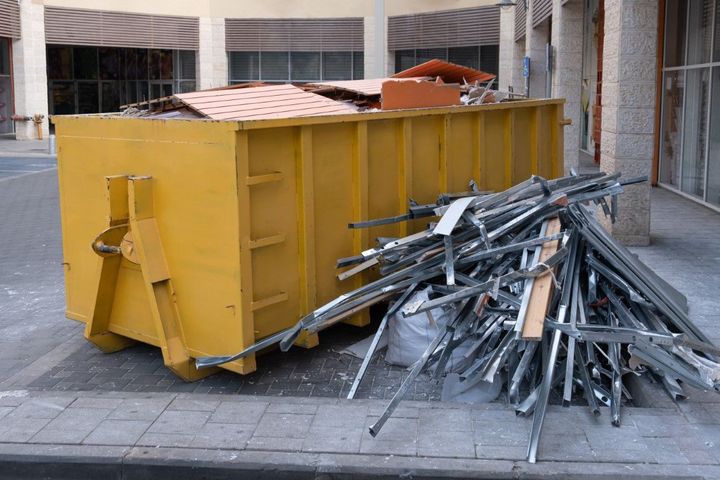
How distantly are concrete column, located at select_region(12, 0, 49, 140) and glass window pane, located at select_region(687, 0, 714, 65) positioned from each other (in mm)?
26261

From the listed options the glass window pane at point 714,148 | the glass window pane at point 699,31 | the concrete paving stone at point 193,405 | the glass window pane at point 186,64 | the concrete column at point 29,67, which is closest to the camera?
the concrete paving stone at point 193,405

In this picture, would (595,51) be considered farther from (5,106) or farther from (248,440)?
(5,106)

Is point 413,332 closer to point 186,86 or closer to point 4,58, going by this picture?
point 4,58

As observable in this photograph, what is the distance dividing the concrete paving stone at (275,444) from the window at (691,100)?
400 inches

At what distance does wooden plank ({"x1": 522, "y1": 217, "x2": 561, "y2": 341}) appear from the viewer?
16.8ft

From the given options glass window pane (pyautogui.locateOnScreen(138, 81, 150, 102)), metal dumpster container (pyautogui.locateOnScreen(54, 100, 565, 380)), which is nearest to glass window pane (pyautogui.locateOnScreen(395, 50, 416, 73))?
glass window pane (pyautogui.locateOnScreen(138, 81, 150, 102))

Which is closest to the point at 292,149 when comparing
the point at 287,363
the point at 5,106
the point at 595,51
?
the point at 287,363

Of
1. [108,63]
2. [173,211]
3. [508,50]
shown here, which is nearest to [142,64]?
[108,63]

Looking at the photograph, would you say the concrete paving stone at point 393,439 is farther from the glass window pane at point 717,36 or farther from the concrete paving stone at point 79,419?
the glass window pane at point 717,36

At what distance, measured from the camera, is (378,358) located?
6750mm

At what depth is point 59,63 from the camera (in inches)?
1572

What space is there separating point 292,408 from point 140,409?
0.95 metres

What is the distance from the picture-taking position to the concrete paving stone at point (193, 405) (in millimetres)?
5500

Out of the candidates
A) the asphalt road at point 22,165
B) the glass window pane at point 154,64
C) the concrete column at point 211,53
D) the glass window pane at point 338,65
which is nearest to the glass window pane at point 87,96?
the glass window pane at point 154,64
